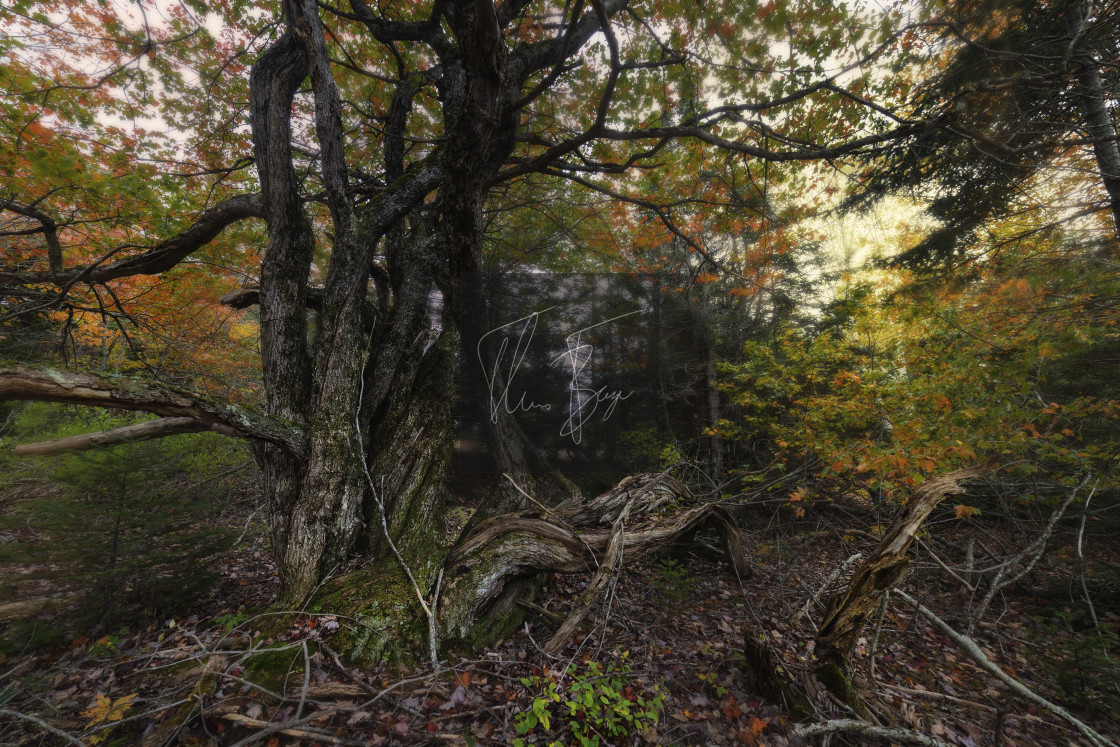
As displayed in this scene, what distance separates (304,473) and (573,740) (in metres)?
2.91

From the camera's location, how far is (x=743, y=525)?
7504 mm

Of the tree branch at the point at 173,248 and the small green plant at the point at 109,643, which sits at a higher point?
the tree branch at the point at 173,248

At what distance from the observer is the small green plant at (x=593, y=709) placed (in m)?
2.08

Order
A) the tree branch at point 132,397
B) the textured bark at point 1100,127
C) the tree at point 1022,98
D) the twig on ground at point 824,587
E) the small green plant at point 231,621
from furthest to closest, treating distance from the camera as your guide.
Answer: the textured bark at point 1100,127 → the tree at point 1022,98 → the twig on ground at point 824,587 → the small green plant at point 231,621 → the tree branch at point 132,397

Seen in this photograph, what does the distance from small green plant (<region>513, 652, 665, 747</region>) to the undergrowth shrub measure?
12.0 feet

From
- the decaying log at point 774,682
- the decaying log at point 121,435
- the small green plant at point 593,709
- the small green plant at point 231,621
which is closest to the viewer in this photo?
the small green plant at point 593,709

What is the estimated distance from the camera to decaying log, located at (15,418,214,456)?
7.20 ft

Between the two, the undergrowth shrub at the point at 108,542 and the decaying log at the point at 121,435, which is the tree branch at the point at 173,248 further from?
the undergrowth shrub at the point at 108,542

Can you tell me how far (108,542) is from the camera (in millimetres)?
3330

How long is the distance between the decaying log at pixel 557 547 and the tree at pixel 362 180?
371 millimetres

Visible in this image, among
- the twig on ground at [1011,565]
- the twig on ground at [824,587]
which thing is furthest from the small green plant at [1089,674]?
the twig on ground at [824,587]

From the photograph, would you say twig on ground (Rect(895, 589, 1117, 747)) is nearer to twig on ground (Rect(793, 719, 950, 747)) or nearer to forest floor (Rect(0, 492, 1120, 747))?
forest floor (Rect(0, 492, 1120, 747))
